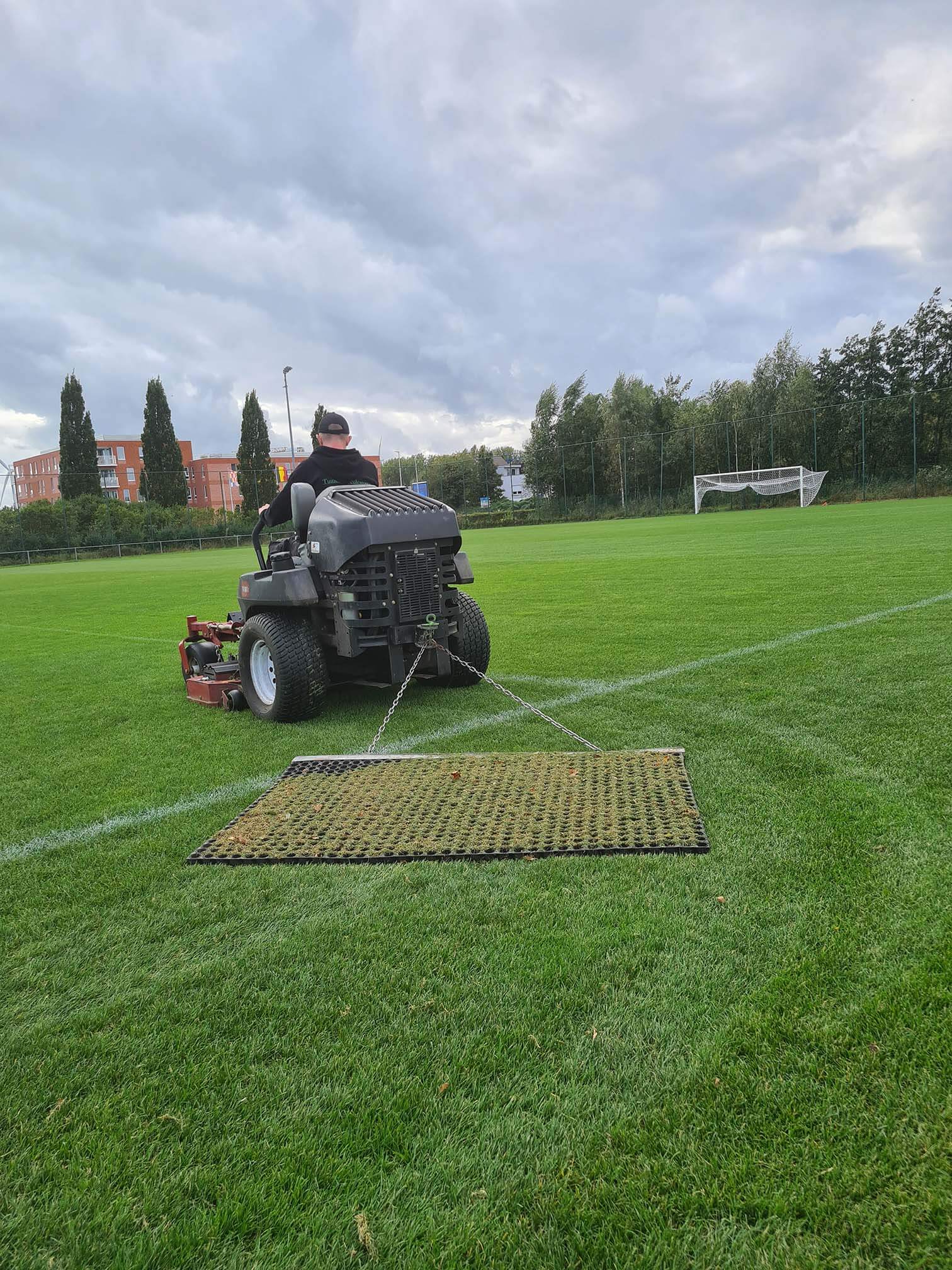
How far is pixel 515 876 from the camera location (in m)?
2.98

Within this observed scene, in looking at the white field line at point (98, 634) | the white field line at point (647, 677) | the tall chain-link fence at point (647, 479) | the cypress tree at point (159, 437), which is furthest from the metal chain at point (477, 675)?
the cypress tree at point (159, 437)

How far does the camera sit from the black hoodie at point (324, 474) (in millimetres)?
5715

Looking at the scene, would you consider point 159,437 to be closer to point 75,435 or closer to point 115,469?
point 75,435

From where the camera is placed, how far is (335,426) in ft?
19.2

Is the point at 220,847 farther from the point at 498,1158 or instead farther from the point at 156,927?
the point at 498,1158

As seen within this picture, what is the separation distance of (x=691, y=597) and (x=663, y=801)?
6902 millimetres

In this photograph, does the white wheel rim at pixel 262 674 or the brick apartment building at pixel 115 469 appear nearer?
the white wheel rim at pixel 262 674

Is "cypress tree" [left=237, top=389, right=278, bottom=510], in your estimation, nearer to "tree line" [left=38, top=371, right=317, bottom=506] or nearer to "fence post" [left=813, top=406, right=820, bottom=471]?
"tree line" [left=38, top=371, right=317, bottom=506]

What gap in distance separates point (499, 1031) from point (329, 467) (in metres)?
4.41

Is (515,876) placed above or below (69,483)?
below

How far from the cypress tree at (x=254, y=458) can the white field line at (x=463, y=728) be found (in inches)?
2554

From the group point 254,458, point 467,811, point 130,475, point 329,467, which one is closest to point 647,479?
point 254,458

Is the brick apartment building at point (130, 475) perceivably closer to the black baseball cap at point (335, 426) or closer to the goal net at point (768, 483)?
the goal net at point (768, 483)

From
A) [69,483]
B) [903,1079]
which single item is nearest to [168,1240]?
[903,1079]
